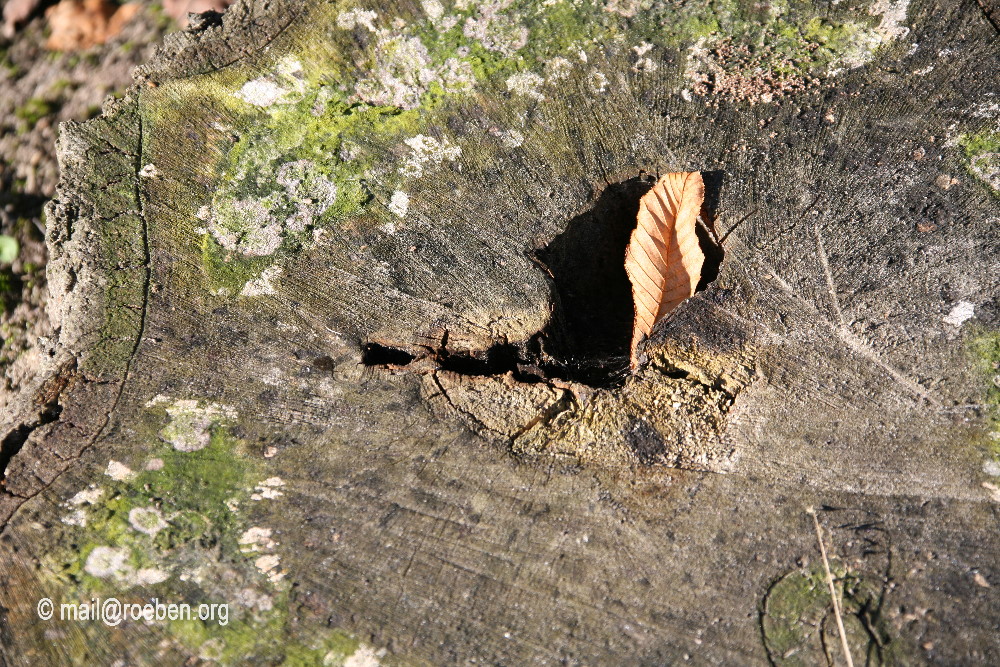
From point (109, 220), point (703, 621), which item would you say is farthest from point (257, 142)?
point (703, 621)

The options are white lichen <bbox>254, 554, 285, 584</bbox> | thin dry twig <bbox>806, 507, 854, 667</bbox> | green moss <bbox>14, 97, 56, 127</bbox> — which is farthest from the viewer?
green moss <bbox>14, 97, 56, 127</bbox>

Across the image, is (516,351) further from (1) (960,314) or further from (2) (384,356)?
(1) (960,314)

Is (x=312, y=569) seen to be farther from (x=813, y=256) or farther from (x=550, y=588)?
(x=813, y=256)

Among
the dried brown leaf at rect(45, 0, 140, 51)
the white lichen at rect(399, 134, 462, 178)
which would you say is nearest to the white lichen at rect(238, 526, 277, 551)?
the white lichen at rect(399, 134, 462, 178)

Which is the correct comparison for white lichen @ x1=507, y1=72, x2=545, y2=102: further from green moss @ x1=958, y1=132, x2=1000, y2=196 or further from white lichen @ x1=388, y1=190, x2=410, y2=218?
green moss @ x1=958, y1=132, x2=1000, y2=196
